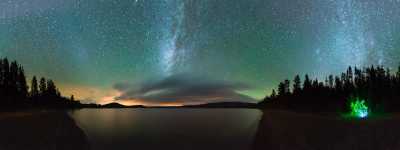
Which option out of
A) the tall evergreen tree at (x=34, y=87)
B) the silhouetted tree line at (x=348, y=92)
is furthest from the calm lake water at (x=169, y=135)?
the tall evergreen tree at (x=34, y=87)

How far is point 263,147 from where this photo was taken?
101 feet

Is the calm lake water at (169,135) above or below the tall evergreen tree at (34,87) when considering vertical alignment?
below

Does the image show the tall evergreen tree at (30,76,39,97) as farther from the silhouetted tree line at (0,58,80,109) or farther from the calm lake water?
the calm lake water

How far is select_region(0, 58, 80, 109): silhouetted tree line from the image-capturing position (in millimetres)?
104738

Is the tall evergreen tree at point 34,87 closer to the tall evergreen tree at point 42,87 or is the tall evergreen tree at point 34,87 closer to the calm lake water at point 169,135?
the tall evergreen tree at point 42,87

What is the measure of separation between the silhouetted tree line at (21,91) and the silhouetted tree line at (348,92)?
248 ft

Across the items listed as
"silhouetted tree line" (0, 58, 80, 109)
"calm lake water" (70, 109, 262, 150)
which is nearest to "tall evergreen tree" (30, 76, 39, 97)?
"silhouetted tree line" (0, 58, 80, 109)

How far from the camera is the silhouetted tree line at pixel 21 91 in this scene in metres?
105

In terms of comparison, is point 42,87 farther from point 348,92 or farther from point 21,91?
point 348,92

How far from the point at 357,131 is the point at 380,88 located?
83127 millimetres

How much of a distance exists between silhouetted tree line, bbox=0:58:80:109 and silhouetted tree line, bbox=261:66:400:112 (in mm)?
75519

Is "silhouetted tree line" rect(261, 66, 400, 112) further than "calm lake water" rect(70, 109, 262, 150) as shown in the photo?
Yes

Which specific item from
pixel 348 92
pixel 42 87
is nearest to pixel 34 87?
pixel 42 87

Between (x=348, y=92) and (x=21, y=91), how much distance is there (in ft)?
320
